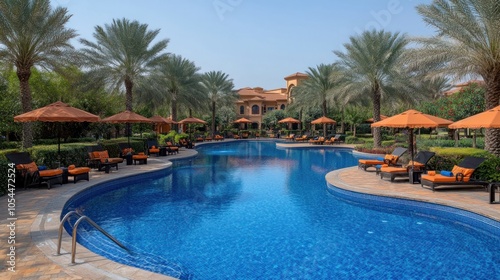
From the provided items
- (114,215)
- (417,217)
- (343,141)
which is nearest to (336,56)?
(343,141)

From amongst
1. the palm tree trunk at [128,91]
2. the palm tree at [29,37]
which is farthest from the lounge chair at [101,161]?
the palm tree trunk at [128,91]

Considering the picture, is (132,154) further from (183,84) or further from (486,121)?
(183,84)

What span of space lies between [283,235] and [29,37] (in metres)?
15.2

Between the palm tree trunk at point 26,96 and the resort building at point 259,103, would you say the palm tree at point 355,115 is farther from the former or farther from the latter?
the palm tree trunk at point 26,96

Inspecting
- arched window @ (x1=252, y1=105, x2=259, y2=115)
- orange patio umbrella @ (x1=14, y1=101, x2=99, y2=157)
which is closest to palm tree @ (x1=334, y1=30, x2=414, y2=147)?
orange patio umbrella @ (x1=14, y1=101, x2=99, y2=157)

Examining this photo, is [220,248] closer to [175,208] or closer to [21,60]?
[175,208]

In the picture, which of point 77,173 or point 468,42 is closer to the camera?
point 77,173

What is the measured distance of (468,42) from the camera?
43.1ft

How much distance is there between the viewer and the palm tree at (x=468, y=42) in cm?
1224

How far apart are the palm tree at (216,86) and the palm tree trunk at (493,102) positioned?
31.2m

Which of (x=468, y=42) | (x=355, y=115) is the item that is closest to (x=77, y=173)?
(x=468, y=42)

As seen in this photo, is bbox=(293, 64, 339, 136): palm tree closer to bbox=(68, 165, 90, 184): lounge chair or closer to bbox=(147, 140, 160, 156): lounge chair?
bbox=(147, 140, 160, 156): lounge chair

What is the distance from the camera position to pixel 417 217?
8.95 m

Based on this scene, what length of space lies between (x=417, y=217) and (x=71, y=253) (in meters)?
8.03
